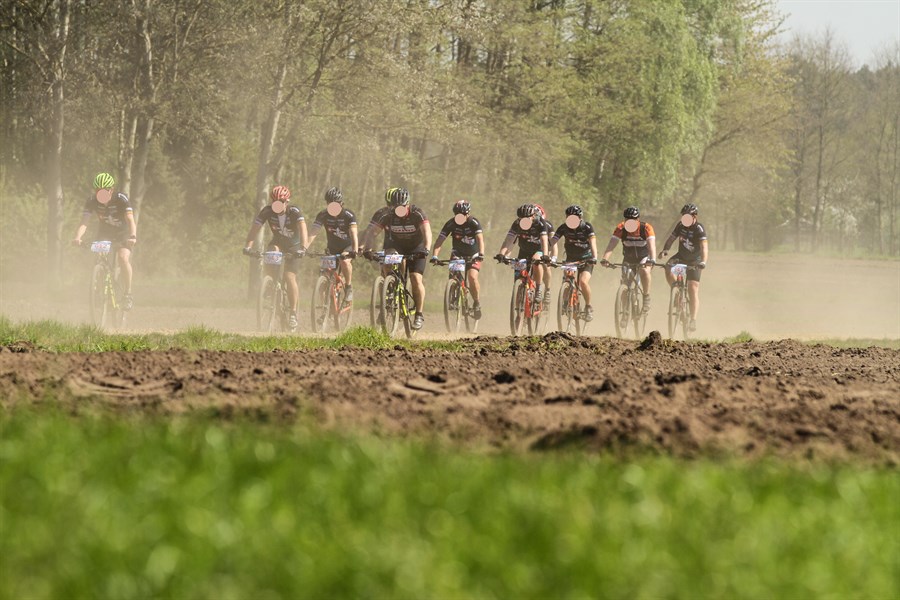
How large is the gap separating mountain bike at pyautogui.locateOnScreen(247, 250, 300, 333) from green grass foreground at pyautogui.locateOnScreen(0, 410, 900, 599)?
14.7 m

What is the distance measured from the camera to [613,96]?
4353cm

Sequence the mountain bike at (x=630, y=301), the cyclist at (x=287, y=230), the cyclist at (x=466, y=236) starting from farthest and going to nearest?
the mountain bike at (x=630, y=301)
the cyclist at (x=466, y=236)
the cyclist at (x=287, y=230)

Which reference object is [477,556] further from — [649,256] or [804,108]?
[804,108]

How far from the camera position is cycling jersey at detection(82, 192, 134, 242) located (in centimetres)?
1962

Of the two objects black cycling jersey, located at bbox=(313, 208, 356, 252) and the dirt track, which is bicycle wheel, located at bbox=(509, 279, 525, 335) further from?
the dirt track

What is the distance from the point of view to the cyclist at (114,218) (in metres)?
19.6

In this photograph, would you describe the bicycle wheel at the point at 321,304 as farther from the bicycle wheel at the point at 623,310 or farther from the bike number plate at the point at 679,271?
the bike number plate at the point at 679,271

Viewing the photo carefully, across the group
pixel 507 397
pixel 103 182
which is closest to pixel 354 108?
pixel 103 182

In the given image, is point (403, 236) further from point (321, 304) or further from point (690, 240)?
point (690, 240)

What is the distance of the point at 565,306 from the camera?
22.5 metres

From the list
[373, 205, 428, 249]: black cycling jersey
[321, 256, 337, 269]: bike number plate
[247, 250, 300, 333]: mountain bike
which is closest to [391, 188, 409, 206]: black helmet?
[373, 205, 428, 249]: black cycling jersey

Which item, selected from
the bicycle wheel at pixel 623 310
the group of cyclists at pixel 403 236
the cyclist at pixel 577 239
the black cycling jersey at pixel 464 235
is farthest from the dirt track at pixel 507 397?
the bicycle wheel at pixel 623 310

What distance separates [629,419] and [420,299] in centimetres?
1245

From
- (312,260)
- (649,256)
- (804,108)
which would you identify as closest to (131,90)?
(312,260)
